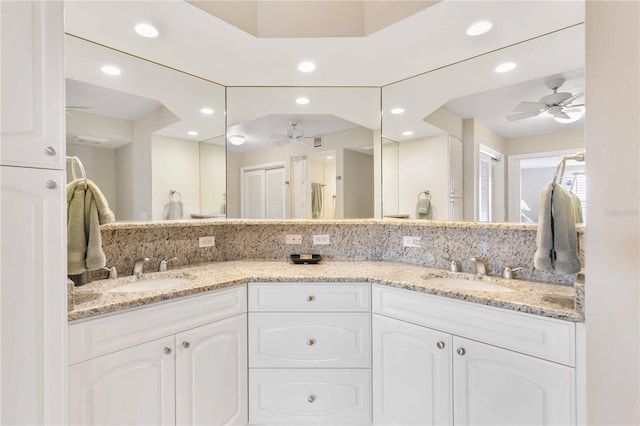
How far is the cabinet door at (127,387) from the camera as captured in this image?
1200mm

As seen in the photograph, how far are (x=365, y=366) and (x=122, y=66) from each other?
2.24 meters

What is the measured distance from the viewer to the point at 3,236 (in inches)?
36.0

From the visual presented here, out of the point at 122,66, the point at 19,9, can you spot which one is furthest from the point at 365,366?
the point at 122,66

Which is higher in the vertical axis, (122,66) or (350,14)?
(350,14)

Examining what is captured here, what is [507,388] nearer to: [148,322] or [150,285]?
[148,322]

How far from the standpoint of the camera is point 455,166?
191cm

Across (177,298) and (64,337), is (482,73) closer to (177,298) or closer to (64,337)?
(177,298)

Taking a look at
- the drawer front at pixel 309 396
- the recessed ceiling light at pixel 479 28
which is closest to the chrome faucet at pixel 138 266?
the drawer front at pixel 309 396

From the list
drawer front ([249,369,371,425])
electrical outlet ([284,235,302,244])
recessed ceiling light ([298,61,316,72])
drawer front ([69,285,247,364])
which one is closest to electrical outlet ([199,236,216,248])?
electrical outlet ([284,235,302,244])

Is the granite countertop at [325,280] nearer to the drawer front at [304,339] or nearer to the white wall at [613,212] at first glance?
the drawer front at [304,339]

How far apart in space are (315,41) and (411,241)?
1450mm

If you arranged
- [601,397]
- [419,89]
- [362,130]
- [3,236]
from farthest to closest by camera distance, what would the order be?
1. [362,130]
2. [419,89]
3. [3,236]
4. [601,397]

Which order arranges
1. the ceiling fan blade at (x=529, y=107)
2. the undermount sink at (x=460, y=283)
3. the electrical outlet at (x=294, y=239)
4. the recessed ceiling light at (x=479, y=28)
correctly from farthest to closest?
the electrical outlet at (x=294, y=239) → the undermount sink at (x=460, y=283) → the ceiling fan blade at (x=529, y=107) → the recessed ceiling light at (x=479, y=28)

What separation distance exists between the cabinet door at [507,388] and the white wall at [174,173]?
184 centimetres
